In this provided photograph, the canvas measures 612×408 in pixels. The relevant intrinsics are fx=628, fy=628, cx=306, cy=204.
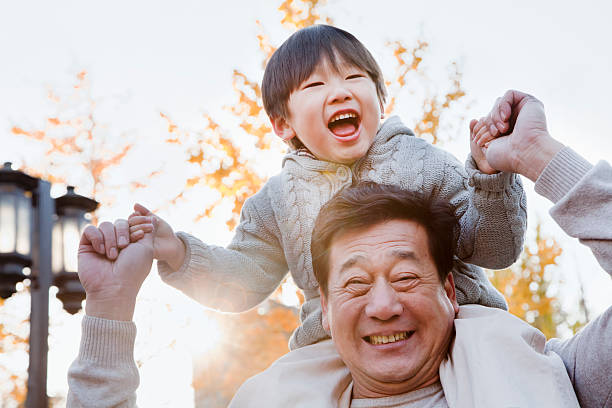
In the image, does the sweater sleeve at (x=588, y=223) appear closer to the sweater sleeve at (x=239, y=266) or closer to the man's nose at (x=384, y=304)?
the man's nose at (x=384, y=304)

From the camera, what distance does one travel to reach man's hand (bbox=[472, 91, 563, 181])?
1892 mm

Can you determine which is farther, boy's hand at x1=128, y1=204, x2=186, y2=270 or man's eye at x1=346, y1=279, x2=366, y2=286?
boy's hand at x1=128, y1=204, x2=186, y2=270

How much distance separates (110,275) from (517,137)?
4.43 feet

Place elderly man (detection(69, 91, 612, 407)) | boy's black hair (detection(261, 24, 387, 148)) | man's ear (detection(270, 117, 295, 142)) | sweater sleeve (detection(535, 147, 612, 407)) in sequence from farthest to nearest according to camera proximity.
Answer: man's ear (detection(270, 117, 295, 142)) < boy's black hair (detection(261, 24, 387, 148)) < elderly man (detection(69, 91, 612, 407)) < sweater sleeve (detection(535, 147, 612, 407))

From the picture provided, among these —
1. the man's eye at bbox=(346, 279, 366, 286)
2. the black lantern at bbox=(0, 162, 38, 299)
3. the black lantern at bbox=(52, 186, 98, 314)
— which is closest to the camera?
the man's eye at bbox=(346, 279, 366, 286)

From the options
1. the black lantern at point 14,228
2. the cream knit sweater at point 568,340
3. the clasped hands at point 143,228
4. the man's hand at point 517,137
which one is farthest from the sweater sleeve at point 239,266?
the black lantern at point 14,228

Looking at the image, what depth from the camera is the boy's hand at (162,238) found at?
2127mm

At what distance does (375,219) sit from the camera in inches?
82.7

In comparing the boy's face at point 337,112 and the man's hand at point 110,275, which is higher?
the boy's face at point 337,112

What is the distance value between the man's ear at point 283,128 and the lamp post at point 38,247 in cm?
298

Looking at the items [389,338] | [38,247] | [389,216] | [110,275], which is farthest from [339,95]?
[38,247]

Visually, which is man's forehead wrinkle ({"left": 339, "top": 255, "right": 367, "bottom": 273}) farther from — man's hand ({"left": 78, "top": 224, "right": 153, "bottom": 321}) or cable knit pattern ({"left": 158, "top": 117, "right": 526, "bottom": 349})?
man's hand ({"left": 78, "top": 224, "right": 153, "bottom": 321})

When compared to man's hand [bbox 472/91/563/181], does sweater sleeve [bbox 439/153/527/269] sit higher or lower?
lower

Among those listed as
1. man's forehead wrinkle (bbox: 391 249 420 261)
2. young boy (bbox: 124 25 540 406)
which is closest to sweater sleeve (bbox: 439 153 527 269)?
young boy (bbox: 124 25 540 406)
